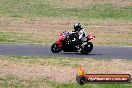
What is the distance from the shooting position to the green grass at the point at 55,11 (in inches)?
1992

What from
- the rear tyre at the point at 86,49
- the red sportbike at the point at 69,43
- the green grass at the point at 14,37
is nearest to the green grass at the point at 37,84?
the rear tyre at the point at 86,49

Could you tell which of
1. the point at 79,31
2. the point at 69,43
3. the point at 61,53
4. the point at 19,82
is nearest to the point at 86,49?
the point at 69,43

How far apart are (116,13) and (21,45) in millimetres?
24057

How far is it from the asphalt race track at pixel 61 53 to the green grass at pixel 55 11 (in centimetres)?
2023

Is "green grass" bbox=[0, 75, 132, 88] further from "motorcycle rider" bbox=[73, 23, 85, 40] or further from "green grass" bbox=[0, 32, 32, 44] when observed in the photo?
"green grass" bbox=[0, 32, 32, 44]

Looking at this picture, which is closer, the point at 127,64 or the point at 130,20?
the point at 127,64

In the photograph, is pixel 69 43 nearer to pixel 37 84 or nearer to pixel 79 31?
pixel 79 31

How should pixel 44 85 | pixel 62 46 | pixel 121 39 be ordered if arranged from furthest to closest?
pixel 121 39 < pixel 62 46 < pixel 44 85

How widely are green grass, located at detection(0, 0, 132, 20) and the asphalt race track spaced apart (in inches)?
796

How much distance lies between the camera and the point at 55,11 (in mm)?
53094

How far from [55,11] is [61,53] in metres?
26.3

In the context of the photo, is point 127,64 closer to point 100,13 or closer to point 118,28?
point 118,28

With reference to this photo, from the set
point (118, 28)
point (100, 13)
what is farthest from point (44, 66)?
point (100, 13)

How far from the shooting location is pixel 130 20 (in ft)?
159
